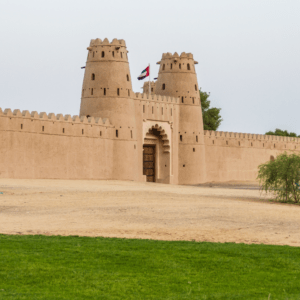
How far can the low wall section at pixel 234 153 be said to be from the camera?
44.8m

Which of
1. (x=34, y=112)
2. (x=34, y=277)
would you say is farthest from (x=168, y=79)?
(x=34, y=277)

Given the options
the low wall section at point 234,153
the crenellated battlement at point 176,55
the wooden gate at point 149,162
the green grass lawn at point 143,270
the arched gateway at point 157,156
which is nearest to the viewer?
the green grass lawn at point 143,270

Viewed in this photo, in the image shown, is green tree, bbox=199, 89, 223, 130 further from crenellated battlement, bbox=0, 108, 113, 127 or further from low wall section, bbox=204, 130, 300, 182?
crenellated battlement, bbox=0, 108, 113, 127

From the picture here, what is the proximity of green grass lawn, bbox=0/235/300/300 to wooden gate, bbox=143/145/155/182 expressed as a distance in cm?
3024

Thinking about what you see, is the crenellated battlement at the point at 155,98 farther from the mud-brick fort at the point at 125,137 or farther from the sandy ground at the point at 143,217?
the sandy ground at the point at 143,217

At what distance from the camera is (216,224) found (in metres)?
14.9

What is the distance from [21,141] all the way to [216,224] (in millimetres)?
18461

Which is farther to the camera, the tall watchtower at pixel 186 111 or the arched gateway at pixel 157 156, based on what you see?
the tall watchtower at pixel 186 111

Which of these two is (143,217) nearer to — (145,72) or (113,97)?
(113,97)

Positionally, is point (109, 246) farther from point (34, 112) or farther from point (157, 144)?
point (157, 144)

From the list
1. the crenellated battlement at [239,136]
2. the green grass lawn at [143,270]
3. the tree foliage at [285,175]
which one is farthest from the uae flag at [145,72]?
the green grass lawn at [143,270]

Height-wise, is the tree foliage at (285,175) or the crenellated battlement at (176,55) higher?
the crenellated battlement at (176,55)

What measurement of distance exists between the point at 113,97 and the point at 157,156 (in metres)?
6.33

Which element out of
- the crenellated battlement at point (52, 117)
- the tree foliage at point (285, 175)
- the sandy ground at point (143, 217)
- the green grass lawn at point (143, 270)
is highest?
the crenellated battlement at point (52, 117)
